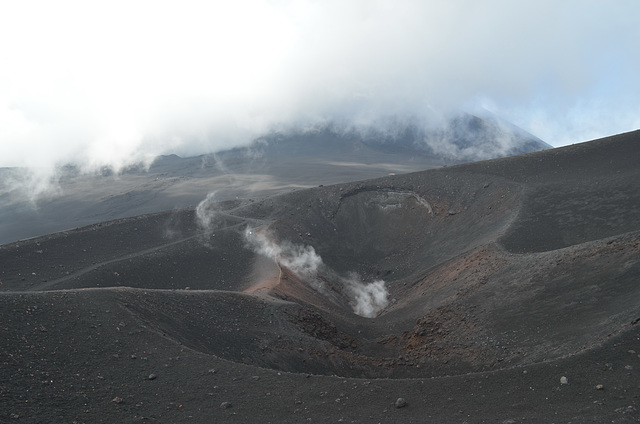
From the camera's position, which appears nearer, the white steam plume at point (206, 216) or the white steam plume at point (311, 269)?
the white steam plume at point (311, 269)

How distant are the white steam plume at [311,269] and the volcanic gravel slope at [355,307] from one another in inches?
9.6

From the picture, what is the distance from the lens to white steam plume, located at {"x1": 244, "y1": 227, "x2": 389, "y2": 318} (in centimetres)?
3572

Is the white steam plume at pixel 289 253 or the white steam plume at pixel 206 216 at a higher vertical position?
the white steam plume at pixel 206 216

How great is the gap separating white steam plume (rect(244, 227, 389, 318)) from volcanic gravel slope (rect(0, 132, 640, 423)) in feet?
0.80

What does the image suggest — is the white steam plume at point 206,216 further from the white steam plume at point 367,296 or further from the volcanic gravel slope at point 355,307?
the white steam plume at point 367,296

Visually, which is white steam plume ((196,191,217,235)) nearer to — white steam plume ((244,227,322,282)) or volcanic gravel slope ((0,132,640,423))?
volcanic gravel slope ((0,132,640,423))

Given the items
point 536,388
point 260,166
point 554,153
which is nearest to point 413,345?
point 536,388

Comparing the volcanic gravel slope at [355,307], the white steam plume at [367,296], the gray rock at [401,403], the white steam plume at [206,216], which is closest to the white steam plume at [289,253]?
the volcanic gravel slope at [355,307]

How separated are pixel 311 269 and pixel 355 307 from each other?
14.7ft

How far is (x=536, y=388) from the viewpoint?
14.4 metres

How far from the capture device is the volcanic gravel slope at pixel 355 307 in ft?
47.2

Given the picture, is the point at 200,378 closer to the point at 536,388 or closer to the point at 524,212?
the point at 536,388

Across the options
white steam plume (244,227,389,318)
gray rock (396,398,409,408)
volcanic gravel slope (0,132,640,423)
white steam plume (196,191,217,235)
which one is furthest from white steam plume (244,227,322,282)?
gray rock (396,398,409,408)

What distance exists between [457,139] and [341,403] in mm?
128370
